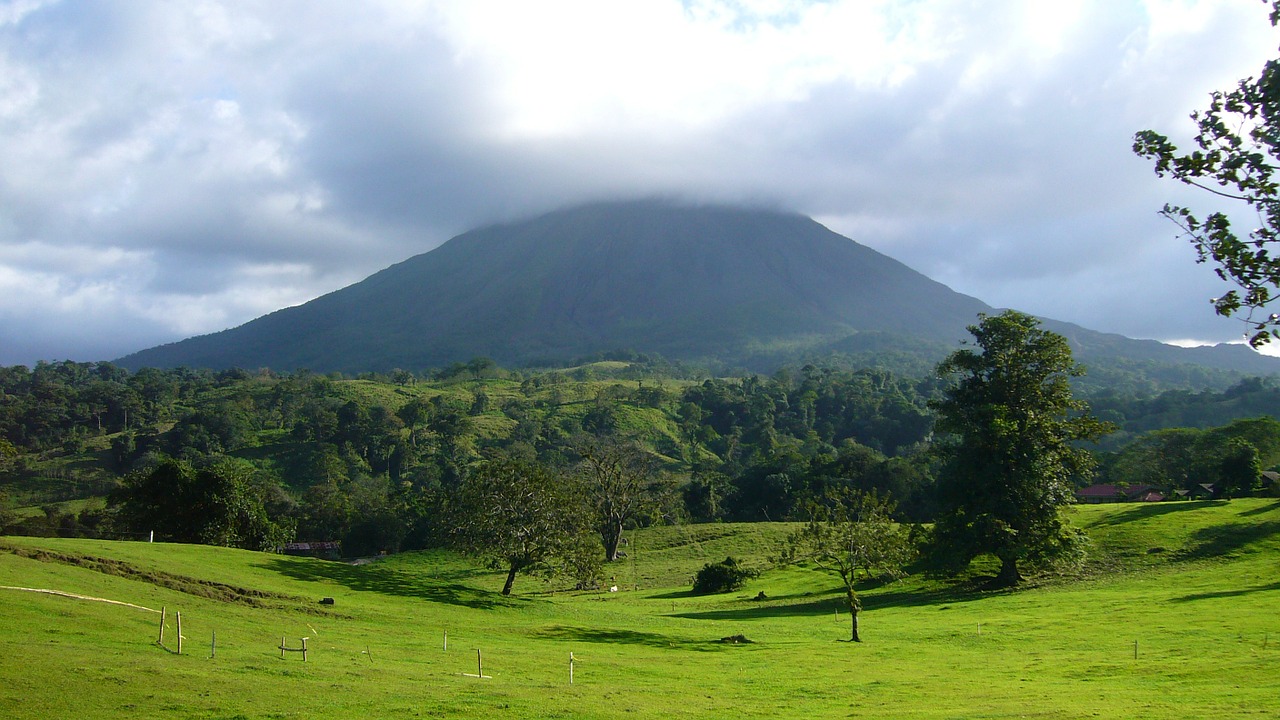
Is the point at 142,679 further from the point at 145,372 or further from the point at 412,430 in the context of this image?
the point at 145,372

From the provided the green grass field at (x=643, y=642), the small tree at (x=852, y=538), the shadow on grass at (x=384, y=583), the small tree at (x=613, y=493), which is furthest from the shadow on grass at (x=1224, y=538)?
the small tree at (x=613, y=493)

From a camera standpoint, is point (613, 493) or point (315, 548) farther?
point (315, 548)

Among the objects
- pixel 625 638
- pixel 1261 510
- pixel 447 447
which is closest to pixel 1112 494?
pixel 1261 510

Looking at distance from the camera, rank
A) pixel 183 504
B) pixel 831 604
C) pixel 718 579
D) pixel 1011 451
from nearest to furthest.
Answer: pixel 831 604, pixel 1011 451, pixel 718 579, pixel 183 504

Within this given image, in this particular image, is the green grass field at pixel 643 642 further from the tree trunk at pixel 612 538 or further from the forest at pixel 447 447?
the tree trunk at pixel 612 538

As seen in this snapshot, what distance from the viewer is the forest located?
65.9 metres

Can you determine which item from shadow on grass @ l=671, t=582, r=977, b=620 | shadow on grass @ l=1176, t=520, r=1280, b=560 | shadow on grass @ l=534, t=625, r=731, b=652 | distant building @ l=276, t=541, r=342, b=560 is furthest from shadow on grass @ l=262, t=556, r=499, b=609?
distant building @ l=276, t=541, r=342, b=560

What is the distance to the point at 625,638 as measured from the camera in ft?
98.1

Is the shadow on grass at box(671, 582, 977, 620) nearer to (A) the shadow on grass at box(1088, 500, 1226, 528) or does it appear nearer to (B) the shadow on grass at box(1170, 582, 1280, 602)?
(B) the shadow on grass at box(1170, 582, 1280, 602)

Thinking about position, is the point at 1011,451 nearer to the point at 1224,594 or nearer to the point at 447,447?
the point at 1224,594

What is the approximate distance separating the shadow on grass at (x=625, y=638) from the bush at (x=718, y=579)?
739 inches

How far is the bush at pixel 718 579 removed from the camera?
49406mm

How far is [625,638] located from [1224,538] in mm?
31934

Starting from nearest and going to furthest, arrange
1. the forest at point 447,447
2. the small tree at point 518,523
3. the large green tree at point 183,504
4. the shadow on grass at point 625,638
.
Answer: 1. the shadow on grass at point 625,638
2. the small tree at point 518,523
3. the large green tree at point 183,504
4. the forest at point 447,447
